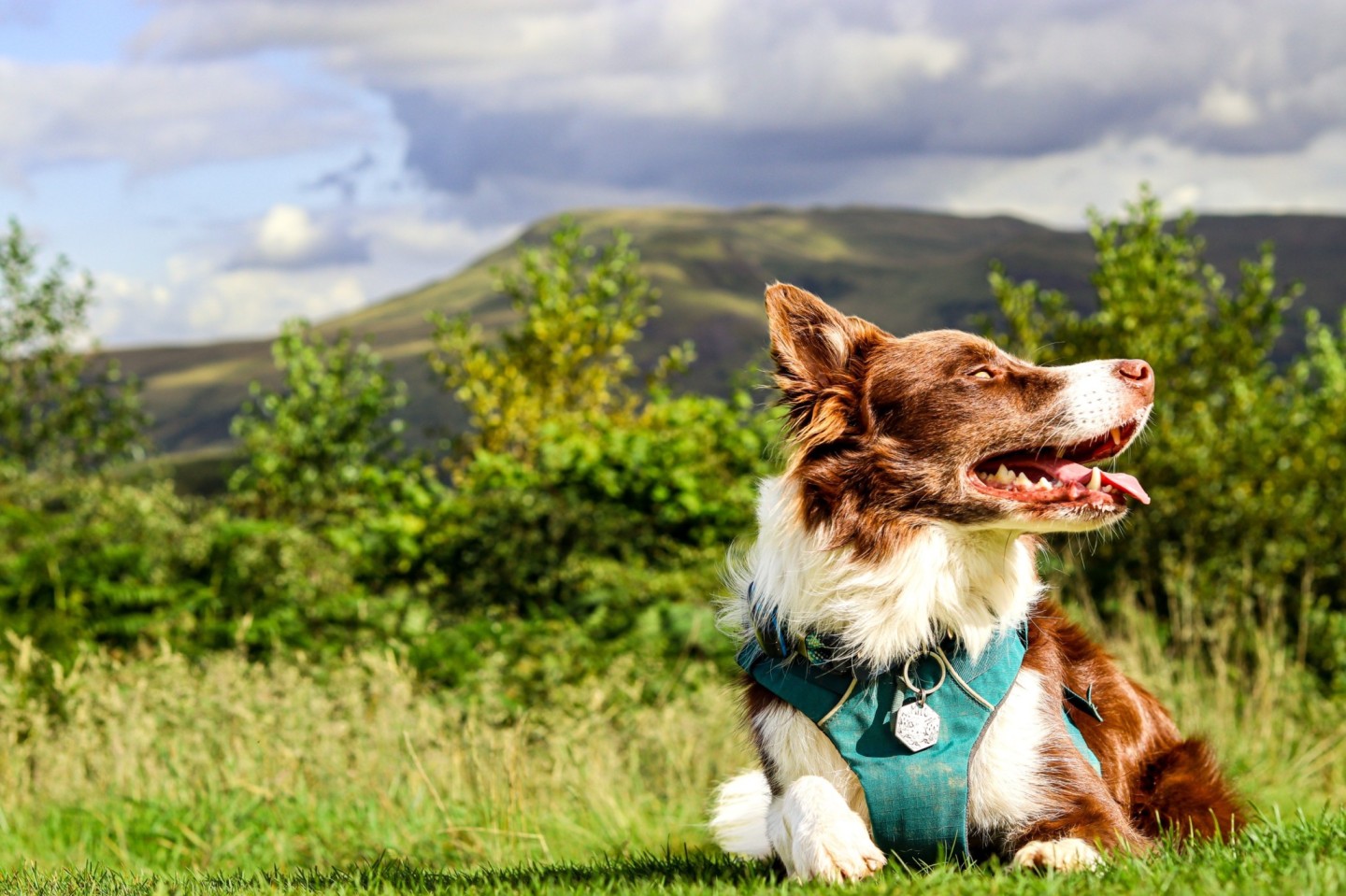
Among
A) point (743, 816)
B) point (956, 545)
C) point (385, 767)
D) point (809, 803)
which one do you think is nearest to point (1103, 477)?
point (956, 545)

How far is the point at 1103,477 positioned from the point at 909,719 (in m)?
0.91

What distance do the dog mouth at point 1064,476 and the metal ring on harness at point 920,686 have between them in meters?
0.50

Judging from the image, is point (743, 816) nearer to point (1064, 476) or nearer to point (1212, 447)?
point (1064, 476)

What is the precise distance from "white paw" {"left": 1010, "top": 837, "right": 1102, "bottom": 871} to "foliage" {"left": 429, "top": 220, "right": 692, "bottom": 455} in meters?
10.1

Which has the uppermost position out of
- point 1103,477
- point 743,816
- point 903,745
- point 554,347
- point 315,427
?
point 554,347

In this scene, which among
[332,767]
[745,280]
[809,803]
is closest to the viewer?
[809,803]

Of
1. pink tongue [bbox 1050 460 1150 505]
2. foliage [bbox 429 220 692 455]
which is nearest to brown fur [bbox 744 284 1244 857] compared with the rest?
pink tongue [bbox 1050 460 1150 505]

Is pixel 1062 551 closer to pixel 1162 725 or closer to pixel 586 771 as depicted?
pixel 586 771

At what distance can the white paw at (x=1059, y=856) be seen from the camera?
3.43 m

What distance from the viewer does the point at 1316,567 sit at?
986cm

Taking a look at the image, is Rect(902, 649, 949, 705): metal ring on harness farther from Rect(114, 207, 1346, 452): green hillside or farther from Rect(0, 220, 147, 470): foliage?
Rect(114, 207, 1346, 452): green hillside

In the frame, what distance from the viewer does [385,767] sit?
6695 millimetres

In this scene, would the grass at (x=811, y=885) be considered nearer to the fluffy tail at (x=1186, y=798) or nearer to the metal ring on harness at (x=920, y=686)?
the fluffy tail at (x=1186, y=798)

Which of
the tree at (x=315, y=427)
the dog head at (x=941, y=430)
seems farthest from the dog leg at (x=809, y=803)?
the tree at (x=315, y=427)
